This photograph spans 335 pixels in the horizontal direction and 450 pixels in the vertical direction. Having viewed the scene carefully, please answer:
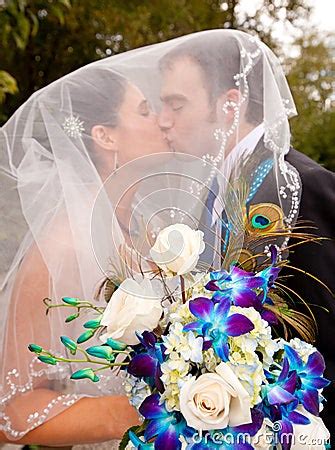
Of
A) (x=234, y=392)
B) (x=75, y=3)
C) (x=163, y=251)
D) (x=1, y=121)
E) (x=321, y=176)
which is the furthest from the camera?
(x=75, y=3)

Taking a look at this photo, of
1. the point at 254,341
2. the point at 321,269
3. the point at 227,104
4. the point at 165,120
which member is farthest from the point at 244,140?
the point at 254,341

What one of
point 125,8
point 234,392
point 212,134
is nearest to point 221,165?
point 212,134

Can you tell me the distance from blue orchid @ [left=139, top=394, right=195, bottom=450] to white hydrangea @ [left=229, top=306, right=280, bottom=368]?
0.46ft

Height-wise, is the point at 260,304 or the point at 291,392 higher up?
the point at 260,304

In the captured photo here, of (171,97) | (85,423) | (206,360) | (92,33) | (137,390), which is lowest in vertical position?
(92,33)

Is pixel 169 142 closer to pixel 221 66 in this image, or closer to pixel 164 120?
pixel 164 120

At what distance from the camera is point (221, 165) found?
183cm

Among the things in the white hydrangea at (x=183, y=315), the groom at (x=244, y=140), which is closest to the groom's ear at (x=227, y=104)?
the groom at (x=244, y=140)

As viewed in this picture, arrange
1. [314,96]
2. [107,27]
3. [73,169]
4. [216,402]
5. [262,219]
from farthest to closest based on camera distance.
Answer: [314,96] → [107,27] → [73,169] → [262,219] → [216,402]

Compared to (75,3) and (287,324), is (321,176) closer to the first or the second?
(287,324)

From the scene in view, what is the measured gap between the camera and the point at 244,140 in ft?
6.18

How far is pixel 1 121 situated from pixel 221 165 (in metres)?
3.16

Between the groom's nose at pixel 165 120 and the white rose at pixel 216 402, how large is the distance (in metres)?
0.91

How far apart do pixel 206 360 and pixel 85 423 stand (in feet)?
2.15
